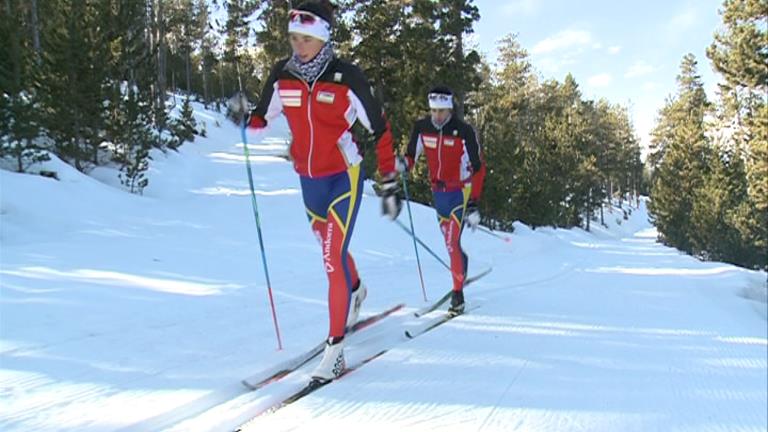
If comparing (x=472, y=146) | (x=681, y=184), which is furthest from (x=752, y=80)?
(x=472, y=146)

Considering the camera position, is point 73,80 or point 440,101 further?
point 73,80

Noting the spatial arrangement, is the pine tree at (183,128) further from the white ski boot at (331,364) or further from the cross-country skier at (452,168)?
the white ski boot at (331,364)

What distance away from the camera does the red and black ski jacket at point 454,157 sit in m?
5.57

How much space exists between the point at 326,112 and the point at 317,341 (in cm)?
177

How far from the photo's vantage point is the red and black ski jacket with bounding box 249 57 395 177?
130 inches

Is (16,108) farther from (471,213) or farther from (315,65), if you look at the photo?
(315,65)

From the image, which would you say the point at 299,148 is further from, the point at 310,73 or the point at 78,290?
the point at 78,290

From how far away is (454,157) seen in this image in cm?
556

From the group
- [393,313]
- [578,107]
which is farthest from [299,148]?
[578,107]

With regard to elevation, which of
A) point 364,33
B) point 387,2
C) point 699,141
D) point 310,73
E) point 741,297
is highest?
point 387,2

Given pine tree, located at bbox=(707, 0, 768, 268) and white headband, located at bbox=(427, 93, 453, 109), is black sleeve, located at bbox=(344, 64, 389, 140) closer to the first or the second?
white headband, located at bbox=(427, 93, 453, 109)

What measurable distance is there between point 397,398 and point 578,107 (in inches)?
2433

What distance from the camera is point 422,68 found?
24578 mm

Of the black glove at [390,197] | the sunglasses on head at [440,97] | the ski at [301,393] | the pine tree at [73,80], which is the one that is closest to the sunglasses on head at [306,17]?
the black glove at [390,197]
